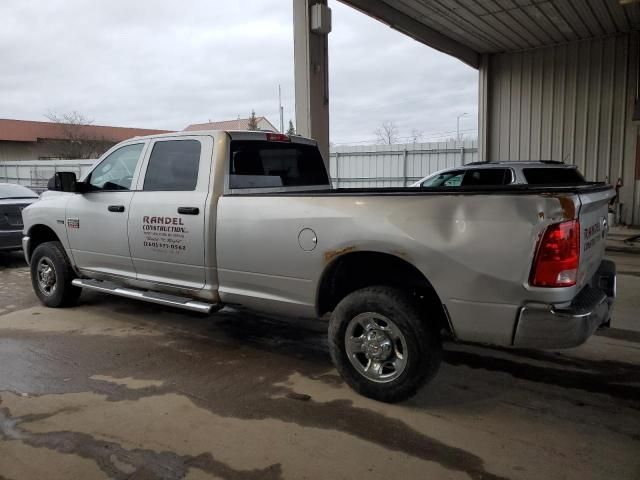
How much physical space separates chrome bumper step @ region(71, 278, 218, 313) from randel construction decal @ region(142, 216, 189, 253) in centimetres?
44

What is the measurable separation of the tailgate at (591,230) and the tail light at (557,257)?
135 mm

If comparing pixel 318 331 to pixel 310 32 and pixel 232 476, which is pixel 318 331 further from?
pixel 310 32

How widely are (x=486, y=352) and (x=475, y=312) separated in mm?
1647

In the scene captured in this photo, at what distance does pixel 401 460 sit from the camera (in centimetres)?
294

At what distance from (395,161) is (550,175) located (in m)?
Answer: 9.31

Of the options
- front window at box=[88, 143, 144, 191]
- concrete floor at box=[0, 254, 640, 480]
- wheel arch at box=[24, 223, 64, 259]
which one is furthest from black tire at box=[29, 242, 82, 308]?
front window at box=[88, 143, 144, 191]

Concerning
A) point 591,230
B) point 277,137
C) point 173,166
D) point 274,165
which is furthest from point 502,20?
point 591,230

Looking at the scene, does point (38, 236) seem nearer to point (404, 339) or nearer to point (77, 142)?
point (404, 339)

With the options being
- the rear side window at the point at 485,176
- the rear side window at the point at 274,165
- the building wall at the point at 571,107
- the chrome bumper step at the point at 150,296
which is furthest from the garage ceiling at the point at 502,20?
the chrome bumper step at the point at 150,296

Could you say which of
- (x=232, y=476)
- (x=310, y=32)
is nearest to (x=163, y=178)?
(x=232, y=476)

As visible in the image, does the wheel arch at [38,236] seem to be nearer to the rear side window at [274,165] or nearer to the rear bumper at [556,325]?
the rear side window at [274,165]

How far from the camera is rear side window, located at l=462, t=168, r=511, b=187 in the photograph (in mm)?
9531

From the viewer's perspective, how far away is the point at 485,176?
32.0 ft

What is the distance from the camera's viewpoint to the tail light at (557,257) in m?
2.93
